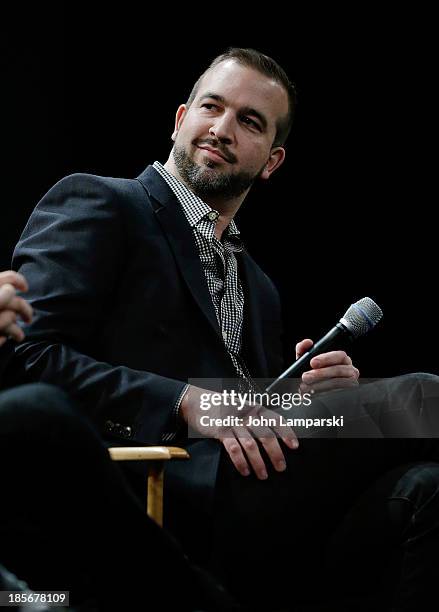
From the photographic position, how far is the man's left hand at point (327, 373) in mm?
1568

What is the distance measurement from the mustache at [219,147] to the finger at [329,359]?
0.60m

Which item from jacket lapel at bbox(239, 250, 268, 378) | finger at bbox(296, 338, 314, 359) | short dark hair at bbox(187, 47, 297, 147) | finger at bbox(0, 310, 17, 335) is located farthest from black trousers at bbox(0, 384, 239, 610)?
short dark hair at bbox(187, 47, 297, 147)

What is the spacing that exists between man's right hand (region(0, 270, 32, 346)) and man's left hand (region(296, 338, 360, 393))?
0.62 meters

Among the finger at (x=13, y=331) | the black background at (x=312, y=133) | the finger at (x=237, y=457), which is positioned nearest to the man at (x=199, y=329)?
the finger at (x=237, y=457)

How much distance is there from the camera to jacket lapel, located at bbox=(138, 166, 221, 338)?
1.65 metres

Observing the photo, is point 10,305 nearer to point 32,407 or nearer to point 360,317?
point 32,407

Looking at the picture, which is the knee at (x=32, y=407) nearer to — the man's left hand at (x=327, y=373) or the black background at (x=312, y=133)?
the man's left hand at (x=327, y=373)

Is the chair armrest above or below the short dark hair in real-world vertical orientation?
below

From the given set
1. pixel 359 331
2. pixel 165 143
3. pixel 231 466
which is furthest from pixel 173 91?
pixel 231 466

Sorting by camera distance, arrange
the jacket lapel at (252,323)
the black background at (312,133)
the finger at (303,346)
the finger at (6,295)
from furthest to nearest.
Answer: the black background at (312,133)
the jacket lapel at (252,323)
the finger at (303,346)
the finger at (6,295)

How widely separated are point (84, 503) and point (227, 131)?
118cm

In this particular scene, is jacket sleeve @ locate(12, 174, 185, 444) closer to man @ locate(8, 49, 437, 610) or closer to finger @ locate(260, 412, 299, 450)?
man @ locate(8, 49, 437, 610)

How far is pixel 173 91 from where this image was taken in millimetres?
2912

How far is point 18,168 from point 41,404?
1.71 meters
